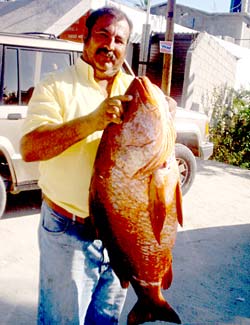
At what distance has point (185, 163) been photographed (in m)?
6.30

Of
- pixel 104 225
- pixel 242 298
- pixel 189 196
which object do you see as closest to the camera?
pixel 104 225

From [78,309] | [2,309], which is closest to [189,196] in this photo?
[2,309]

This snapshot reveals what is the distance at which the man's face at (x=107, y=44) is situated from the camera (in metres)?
1.84

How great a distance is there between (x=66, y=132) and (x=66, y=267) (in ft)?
2.18

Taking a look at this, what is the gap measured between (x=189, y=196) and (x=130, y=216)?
5375 millimetres

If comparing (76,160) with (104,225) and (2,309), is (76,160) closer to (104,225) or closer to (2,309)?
(104,225)

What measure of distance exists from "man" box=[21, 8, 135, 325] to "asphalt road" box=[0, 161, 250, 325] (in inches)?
59.8

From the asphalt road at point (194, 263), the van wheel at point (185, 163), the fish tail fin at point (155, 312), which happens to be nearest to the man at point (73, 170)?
the fish tail fin at point (155, 312)

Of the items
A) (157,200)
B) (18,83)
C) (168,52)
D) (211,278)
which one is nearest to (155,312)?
(157,200)

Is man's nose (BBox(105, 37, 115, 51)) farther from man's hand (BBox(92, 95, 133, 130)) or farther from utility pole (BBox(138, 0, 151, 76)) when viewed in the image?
utility pole (BBox(138, 0, 151, 76))

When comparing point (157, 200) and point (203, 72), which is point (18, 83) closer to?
point (157, 200)

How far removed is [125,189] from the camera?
1.63 metres

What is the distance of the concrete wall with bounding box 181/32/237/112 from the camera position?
12326 mm

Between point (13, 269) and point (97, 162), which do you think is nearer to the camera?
point (97, 162)
